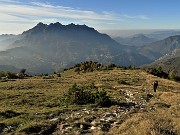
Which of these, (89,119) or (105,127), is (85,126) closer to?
(105,127)

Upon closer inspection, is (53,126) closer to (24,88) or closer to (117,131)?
(117,131)

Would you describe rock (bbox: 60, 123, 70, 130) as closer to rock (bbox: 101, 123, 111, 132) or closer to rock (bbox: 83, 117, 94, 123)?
rock (bbox: 83, 117, 94, 123)

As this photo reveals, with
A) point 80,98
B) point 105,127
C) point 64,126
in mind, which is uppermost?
point 105,127

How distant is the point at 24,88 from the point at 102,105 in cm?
1876

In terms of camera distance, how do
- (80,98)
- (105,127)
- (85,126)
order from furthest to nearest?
(80,98)
(85,126)
(105,127)

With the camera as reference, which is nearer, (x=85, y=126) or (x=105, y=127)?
(x=105, y=127)

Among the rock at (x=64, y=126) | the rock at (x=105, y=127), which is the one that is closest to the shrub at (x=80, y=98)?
the rock at (x=64, y=126)

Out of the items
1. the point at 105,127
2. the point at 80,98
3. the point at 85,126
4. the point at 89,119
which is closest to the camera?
the point at 105,127

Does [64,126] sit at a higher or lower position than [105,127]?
lower

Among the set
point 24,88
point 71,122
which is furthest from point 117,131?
point 24,88

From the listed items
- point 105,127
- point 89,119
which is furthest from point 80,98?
point 105,127

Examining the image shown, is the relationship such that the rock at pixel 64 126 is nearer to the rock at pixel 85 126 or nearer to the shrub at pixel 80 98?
the rock at pixel 85 126

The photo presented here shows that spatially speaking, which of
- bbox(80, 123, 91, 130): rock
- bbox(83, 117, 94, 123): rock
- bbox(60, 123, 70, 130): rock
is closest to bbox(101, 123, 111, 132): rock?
bbox(80, 123, 91, 130): rock

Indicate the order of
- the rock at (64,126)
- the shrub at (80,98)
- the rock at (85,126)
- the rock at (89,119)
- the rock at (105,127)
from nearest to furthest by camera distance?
the rock at (105,127) < the rock at (85,126) < the rock at (64,126) < the rock at (89,119) < the shrub at (80,98)
